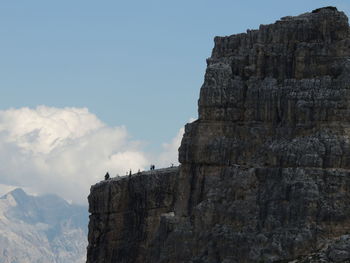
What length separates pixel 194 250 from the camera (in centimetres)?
12062

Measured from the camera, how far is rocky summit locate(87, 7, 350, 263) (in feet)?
369

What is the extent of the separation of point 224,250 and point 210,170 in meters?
11.7

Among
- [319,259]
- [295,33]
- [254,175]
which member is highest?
[295,33]

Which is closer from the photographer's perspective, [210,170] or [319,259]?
[319,259]

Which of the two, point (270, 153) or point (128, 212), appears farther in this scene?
point (128, 212)

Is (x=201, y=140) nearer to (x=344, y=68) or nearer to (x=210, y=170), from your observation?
(x=210, y=170)

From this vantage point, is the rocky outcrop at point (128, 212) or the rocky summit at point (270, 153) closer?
the rocky summit at point (270, 153)

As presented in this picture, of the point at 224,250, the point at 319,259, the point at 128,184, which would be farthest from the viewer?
the point at 128,184

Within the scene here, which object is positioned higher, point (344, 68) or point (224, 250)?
point (344, 68)

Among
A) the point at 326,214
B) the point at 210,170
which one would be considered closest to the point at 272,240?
the point at 326,214

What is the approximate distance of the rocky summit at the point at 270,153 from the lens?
11256 cm

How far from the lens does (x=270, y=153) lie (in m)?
118

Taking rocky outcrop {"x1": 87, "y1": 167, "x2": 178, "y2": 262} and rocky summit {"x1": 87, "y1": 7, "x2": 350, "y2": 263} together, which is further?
rocky outcrop {"x1": 87, "y1": 167, "x2": 178, "y2": 262}

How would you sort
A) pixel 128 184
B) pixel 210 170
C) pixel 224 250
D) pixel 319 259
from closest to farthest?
pixel 319 259
pixel 224 250
pixel 210 170
pixel 128 184
